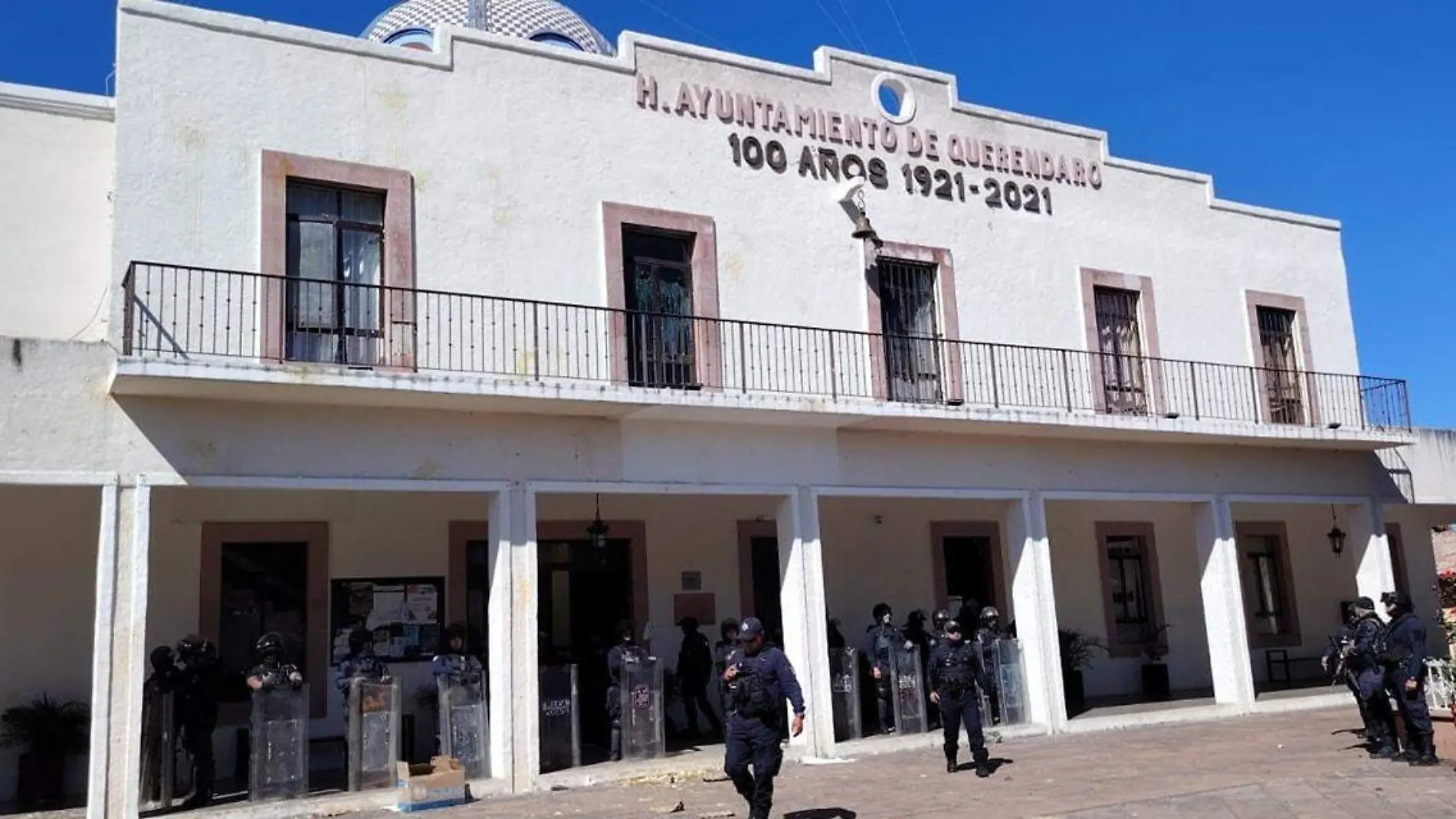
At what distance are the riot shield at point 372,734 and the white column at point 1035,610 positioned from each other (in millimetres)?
7444

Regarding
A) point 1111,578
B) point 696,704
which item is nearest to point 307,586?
point 696,704

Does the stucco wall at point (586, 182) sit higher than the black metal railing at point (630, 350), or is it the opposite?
the stucco wall at point (586, 182)

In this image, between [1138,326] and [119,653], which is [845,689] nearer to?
[1138,326]

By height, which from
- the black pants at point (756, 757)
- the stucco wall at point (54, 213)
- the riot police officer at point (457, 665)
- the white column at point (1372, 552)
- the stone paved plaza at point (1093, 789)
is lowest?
the stone paved plaza at point (1093, 789)

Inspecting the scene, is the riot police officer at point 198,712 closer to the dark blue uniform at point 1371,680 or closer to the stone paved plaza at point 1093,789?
the stone paved plaza at point 1093,789

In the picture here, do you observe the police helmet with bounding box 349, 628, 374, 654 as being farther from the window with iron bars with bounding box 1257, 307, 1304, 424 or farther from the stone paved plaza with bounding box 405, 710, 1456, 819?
the window with iron bars with bounding box 1257, 307, 1304, 424

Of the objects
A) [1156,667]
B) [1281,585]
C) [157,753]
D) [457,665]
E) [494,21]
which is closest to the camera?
[157,753]

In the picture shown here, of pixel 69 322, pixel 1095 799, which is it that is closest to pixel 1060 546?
pixel 1095 799

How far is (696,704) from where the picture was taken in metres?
14.9

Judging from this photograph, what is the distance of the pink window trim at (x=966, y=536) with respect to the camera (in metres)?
17.1

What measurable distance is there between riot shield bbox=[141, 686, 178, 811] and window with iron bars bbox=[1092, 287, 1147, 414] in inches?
457

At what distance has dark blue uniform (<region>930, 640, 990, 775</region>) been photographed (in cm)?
1159

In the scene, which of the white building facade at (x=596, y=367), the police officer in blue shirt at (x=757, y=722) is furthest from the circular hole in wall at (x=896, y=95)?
the police officer in blue shirt at (x=757, y=722)

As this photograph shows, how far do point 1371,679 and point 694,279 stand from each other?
7.81 meters
